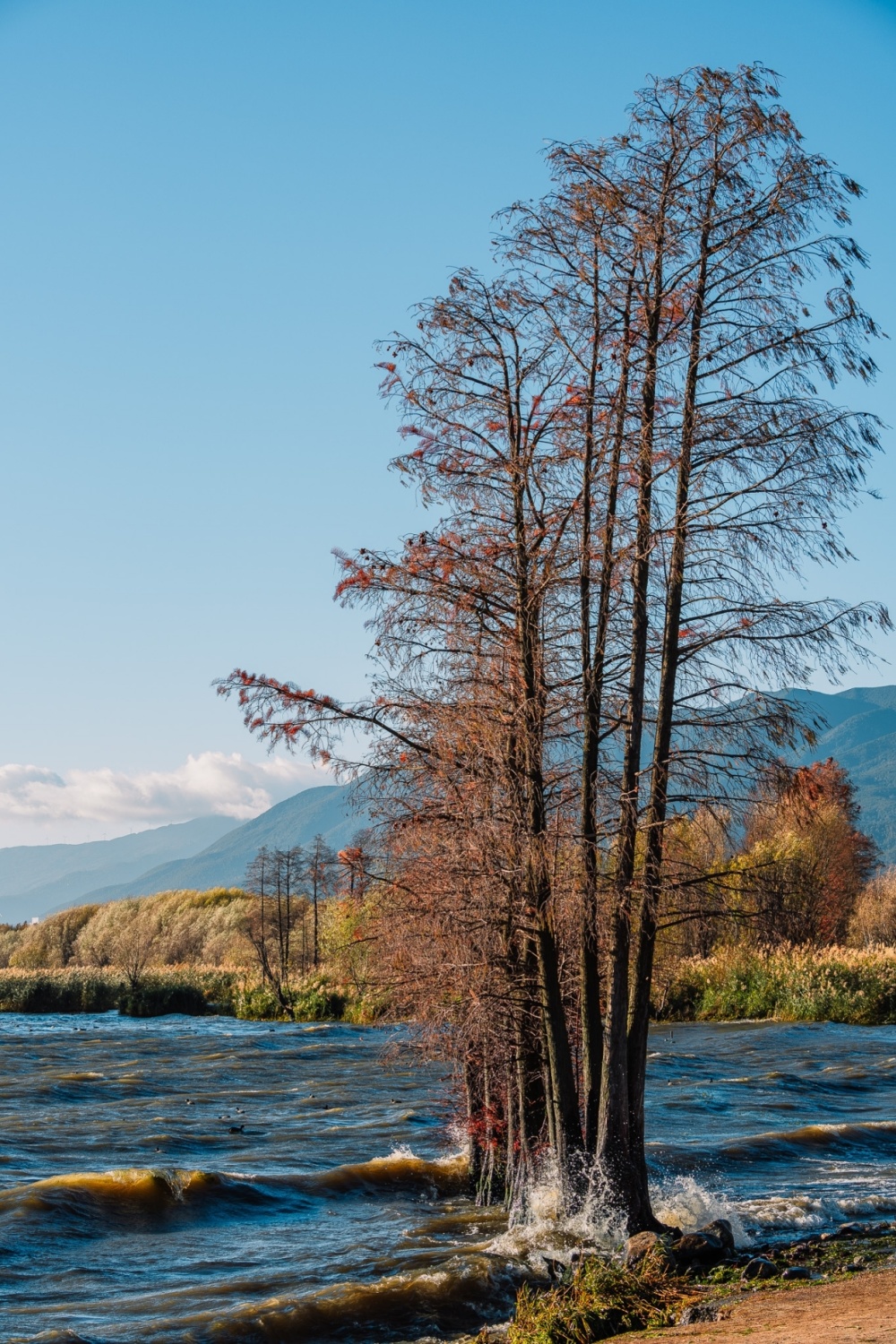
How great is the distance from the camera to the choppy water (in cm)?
1148

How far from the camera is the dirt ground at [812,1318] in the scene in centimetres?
779

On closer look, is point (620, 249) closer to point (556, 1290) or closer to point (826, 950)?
point (556, 1290)

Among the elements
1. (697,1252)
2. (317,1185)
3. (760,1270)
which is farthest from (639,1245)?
(317,1185)

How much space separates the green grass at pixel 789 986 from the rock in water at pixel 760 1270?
2592 centimetres

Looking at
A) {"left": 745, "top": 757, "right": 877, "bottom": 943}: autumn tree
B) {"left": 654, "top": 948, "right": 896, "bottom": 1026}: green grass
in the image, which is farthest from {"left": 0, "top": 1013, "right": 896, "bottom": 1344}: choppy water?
{"left": 654, "top": 948, "right": 896, "bottom": 1026}: green grass

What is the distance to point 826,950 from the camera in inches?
1609

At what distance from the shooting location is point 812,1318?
27.9 feet

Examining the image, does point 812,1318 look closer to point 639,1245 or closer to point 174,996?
point 639,1245

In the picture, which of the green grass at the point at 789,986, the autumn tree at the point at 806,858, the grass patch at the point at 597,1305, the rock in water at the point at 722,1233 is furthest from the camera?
the green grass at the point at 789,986

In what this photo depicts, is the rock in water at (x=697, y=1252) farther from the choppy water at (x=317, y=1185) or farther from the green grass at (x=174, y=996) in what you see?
the green grass at (x=174, y=996)

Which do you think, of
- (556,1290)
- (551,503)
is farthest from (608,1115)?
(551,503)

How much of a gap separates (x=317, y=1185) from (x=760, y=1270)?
791 centimetres

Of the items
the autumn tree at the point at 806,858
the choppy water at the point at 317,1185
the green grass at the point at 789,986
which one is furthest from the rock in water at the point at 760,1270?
the green grass at the point at 789,986

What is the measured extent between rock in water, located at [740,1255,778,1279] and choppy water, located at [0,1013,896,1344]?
1425 millimetres
